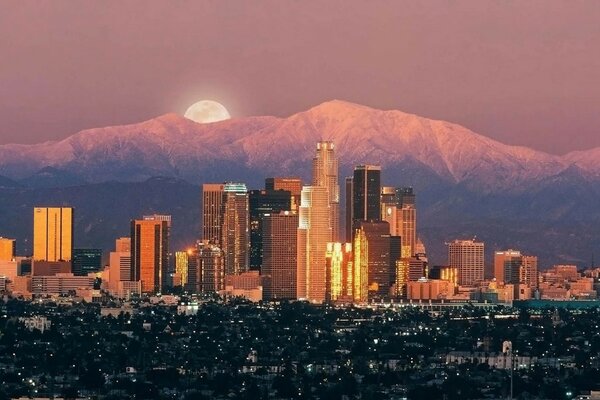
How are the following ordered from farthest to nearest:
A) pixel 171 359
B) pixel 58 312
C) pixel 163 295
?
pixel 163 295, pixel 58 312, pixel 171 359

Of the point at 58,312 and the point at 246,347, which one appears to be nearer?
the point at 246,347

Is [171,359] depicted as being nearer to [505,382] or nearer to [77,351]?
[77,351]

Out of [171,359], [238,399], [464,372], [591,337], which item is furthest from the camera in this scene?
[591,337]

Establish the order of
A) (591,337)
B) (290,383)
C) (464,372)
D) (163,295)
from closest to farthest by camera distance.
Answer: (290,383), (464,372), (591,337), (163,295)

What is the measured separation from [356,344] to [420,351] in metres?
4.55

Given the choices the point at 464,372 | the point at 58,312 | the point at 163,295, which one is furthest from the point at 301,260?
the point at 464,372

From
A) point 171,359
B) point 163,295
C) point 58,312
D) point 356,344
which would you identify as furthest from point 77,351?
point 163,295

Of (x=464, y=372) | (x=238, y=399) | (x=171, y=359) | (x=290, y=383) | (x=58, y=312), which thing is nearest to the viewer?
(x=238, y=399)

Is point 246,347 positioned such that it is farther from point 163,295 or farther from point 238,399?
point 163,295

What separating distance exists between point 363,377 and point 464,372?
7.15 metres

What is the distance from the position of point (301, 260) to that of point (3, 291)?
69.5 ft

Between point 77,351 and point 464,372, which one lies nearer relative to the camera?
point 464,372

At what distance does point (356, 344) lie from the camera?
133 m

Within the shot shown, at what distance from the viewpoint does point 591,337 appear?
471 feet
